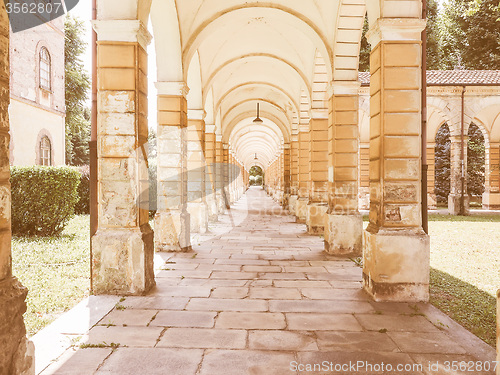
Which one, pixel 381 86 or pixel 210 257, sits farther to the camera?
pixel 210 257

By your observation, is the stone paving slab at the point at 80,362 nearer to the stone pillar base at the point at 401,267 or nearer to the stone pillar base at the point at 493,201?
the stone pillar base at the point at 401,267

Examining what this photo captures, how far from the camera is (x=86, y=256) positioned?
665cm

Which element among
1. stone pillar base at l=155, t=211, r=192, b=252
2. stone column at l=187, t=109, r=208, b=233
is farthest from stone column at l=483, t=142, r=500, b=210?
stone pillar base at l=155, t=211, r=192, b=252

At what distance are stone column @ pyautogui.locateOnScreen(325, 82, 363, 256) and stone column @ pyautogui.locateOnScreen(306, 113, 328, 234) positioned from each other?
2277 millimetres

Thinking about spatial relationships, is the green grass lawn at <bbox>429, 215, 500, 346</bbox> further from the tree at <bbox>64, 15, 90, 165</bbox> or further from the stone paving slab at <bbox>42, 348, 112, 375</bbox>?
the tree at <bbox>64, 15, 90, 165</bbox>

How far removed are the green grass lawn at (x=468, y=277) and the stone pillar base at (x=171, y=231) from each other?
4616mm

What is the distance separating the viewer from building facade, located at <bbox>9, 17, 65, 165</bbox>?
13.5m

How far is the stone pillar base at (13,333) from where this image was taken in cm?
215

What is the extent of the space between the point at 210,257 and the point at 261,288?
2.22 metres

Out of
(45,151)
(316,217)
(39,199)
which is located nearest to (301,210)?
(316,217)

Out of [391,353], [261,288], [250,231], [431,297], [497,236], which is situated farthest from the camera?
[250,231]

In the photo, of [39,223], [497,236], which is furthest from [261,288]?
[497,236]

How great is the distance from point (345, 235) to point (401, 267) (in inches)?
107

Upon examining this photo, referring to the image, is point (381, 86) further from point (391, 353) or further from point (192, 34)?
point (192, 34)
